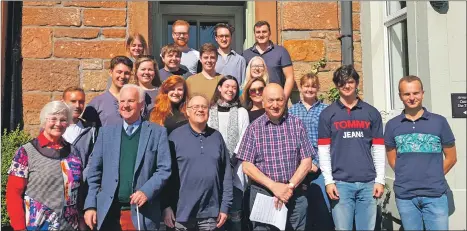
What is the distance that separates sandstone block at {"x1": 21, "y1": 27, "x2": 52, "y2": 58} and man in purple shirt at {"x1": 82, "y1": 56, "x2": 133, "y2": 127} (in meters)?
1.77

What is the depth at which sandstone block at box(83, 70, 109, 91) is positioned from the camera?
5676 millimetres

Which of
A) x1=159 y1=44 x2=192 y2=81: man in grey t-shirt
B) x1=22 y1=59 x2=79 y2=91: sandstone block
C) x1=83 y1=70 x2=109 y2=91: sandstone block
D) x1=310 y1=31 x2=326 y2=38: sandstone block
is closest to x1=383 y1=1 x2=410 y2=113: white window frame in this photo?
x1=310 y1=31 x2=326 y2=38: sandstone block

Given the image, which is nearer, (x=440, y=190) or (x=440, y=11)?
(x=440, y=190)

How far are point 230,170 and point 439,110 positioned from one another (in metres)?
2.17

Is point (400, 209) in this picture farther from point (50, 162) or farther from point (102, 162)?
point (50, 162)

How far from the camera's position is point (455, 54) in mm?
4480

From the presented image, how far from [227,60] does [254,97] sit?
2.77ft

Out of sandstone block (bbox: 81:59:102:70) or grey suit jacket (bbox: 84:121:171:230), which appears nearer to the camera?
grey suit jacket (bbox: 84:121:171:230)

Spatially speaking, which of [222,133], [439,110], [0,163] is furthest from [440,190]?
[0,163]

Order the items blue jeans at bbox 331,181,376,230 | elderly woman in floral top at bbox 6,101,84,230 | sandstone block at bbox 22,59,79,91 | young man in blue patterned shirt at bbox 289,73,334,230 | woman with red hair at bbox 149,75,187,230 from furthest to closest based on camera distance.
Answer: sandstone block at bbox 22,59,79,91, young man in blue patterned shirt at bbox 289,73,334,230, woman with red hair at bbox 149,75,187,230, blue jeans at bbox 331,181,376,230, elderly woman in floral top at bbox 6,101,84,230

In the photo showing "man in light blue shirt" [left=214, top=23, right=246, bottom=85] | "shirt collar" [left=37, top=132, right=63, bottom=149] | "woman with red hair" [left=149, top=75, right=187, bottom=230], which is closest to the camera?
"shirt collar" [left=37, top=132, right=63, bottom=149]

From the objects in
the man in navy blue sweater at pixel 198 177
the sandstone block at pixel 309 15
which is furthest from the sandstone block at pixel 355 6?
the man in navy blue sweater at pixel 198 177

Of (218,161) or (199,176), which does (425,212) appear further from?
(199,176)

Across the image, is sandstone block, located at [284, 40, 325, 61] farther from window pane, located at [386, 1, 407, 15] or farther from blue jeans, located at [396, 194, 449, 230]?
blue jeans, located at [396, 194, 449, 230]
